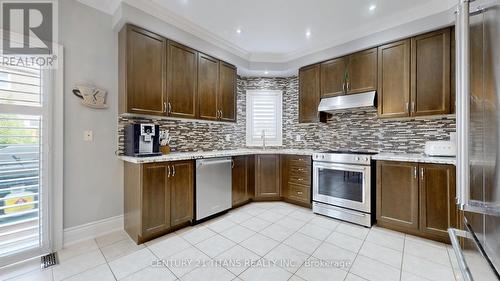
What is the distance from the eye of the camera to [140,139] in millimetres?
2377

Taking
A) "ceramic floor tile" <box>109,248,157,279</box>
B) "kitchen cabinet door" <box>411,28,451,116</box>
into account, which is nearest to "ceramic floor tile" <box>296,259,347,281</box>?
"ceramic floor tile" <box>109,248,157,279</box>

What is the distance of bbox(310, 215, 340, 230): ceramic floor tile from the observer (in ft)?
8.70

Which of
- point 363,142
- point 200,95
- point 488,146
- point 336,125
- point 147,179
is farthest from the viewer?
point 336,125

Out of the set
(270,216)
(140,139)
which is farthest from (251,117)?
(140,139)

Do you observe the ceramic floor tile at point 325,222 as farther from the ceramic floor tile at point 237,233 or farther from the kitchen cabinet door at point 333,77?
the kitchen cabinet door at point 333,77

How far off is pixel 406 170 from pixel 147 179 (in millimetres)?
2937

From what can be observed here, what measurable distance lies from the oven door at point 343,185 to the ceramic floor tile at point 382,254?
1.89ft

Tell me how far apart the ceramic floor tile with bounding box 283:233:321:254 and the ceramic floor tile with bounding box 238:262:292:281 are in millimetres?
422

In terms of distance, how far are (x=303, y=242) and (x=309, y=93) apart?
7.86ft

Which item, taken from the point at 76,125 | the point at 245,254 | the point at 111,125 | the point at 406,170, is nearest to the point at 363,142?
the point at 406,170

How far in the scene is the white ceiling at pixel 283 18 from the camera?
2.36m

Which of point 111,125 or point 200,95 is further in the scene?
point 200,95

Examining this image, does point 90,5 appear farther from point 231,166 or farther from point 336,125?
point 336,125

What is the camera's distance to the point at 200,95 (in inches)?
120
